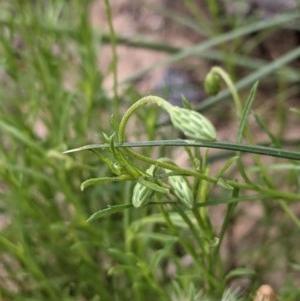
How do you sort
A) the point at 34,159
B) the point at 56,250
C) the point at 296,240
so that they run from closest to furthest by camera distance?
the point at 34,159
the point at 56,250
the point at 296,240

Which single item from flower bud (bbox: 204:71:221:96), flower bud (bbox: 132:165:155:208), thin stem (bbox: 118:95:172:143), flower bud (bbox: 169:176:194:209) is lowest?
flower bud (bbox: 169:176:194:209)

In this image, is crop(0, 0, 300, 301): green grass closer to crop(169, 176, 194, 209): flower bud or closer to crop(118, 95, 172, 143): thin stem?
crop(169, 176, 194, 209): flower bud

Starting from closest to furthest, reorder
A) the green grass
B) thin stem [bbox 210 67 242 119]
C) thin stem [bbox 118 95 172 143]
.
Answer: thin stem [bbox 118 95 172 143], thin stem [bbox 210 67 242 119], the green grass

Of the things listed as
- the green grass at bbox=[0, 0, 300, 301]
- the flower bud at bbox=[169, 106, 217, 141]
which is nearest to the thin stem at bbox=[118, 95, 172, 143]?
the flower bud at bbox=[169, 106, 217, 141]

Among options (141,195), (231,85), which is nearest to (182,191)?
(141,195)

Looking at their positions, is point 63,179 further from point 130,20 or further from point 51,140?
point 130,20

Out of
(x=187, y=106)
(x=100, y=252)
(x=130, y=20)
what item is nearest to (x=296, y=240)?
(x=100, y=252)
